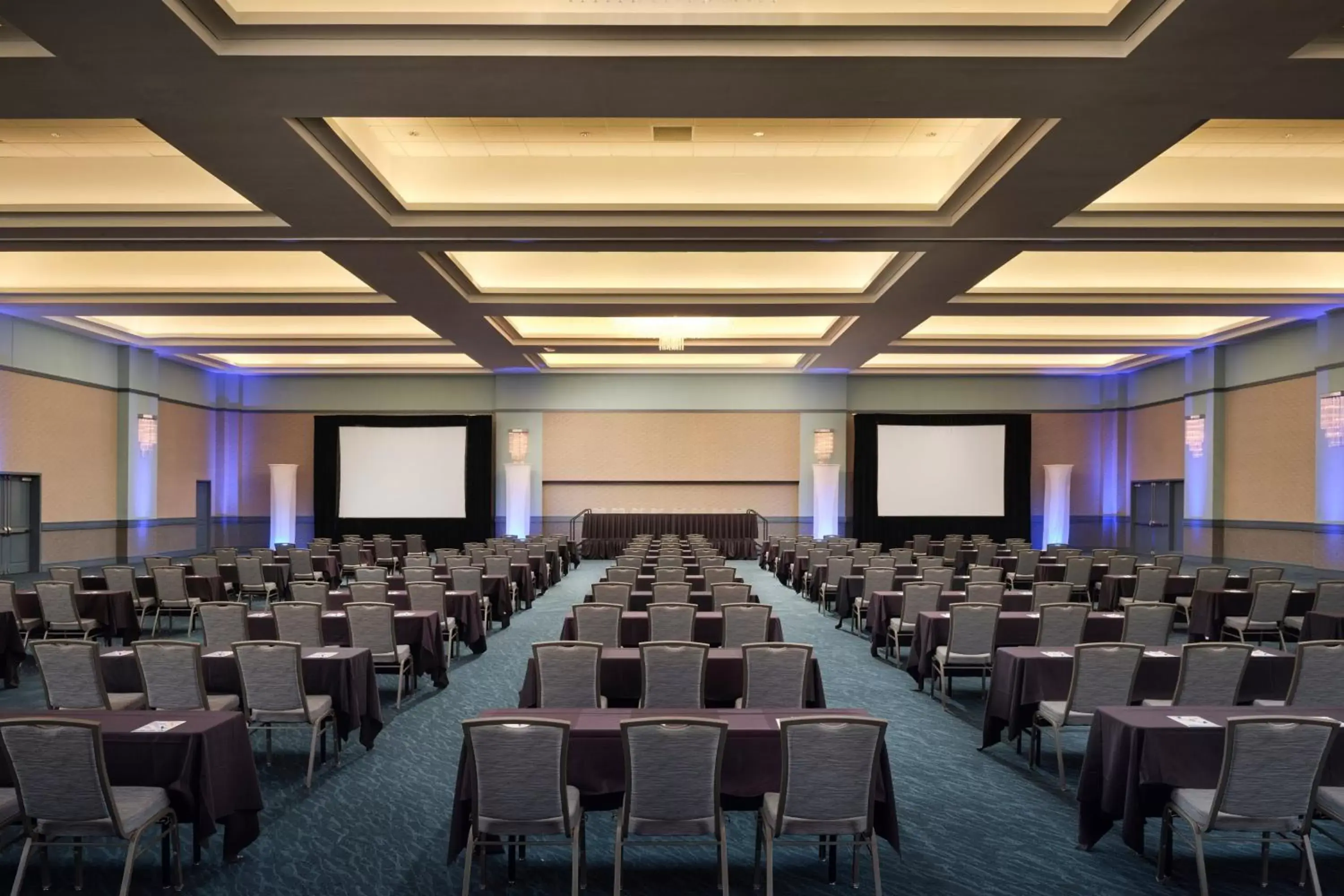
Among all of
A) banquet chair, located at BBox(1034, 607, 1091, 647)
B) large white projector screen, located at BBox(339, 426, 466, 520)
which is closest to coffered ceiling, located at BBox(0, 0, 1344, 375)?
banquet chair, located at BBox(1034, 607, 1091, 647)

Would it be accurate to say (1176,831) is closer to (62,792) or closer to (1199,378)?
(62,792)

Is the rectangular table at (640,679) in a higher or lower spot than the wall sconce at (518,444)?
lower

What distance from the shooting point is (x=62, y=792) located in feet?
12.8

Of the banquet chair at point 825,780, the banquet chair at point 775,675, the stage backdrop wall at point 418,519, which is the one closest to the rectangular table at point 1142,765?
the banquet chair at point 825,780

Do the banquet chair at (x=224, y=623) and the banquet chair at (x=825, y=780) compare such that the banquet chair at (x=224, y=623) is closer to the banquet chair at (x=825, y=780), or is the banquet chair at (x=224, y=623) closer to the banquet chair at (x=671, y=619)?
the banquet chair at (x=671, y=619)

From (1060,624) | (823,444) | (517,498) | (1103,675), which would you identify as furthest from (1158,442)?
(1103,675)

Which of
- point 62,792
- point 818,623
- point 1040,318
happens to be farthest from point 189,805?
point 1040,318

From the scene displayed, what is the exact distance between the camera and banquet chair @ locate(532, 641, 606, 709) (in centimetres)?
568

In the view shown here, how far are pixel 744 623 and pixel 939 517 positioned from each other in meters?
18.0

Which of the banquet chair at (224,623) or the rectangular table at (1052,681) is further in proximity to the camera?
the banquet chair at (224,623)

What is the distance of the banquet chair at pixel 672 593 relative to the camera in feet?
29.7

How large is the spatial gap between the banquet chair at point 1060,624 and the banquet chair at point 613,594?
3668mm

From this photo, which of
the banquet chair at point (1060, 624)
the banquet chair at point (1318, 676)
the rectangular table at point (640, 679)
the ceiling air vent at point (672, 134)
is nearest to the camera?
the banquet chair at point (1318, 676)

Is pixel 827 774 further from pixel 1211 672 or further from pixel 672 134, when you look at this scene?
pixel 672 134
